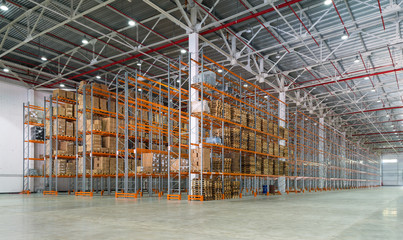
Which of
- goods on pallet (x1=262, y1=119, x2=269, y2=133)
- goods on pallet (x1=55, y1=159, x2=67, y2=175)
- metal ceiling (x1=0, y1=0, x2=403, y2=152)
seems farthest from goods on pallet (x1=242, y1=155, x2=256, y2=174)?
goods on pallet (x1=55, y1=159, x2=67, y2=175)

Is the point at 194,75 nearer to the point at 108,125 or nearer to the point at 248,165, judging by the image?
the point at 248,165

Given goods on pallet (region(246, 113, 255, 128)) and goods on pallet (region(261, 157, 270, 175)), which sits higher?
goods on pallet (region(246, 113, 255, 128))

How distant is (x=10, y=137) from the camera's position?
2242 cm

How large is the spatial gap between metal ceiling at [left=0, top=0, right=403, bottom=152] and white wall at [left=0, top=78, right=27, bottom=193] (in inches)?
53.8

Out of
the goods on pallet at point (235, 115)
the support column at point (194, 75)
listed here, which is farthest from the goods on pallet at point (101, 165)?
the goods on pallet at point (235, 115)

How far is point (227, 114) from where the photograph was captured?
1584cm

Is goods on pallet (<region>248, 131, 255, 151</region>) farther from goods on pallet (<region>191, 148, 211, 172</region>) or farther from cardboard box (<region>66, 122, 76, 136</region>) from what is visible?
cardboard box (<region>66, 122, 76, 136</region>)

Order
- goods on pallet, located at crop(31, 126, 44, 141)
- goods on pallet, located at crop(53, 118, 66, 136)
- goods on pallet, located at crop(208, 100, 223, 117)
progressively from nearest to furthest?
1. goods on pallet, located at crop(208, 100, 223, 117)
2. goods on pallet, located at crop(53, 118, 66, 136)
3. goods on pallet, located at crop(31, 126, 44, 141)

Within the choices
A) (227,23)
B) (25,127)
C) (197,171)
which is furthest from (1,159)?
(227,23)

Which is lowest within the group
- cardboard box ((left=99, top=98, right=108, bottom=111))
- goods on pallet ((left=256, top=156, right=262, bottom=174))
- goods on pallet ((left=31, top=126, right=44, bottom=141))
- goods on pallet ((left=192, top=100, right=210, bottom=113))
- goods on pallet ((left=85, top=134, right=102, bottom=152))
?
goods on pallet ((left=256, top=156, right=262, bottom=174))

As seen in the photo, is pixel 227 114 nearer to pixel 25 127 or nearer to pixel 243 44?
pixel 243 44

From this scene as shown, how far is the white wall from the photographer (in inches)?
862

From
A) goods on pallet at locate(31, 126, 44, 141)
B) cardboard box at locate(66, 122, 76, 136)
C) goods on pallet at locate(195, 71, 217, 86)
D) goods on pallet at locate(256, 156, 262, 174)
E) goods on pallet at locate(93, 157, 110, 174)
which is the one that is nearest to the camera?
goods on pallet at locate(195, 71, 217, 86)

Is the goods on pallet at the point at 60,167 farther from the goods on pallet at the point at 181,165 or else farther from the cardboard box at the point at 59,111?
the goods on pallet at the point at 181,165
